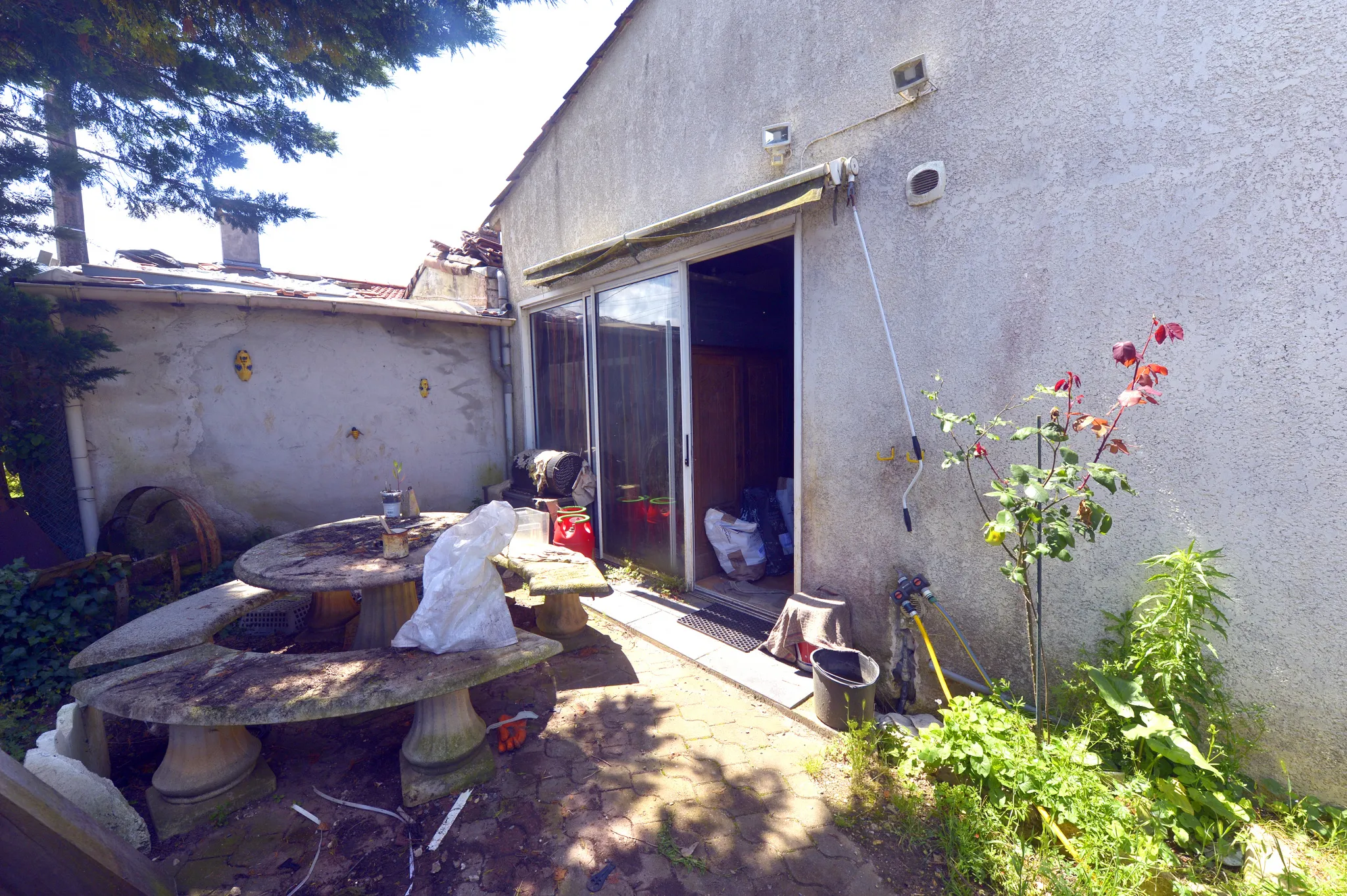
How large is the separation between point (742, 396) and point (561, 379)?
219 centimetres

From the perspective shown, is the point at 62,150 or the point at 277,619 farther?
the point at 277,619

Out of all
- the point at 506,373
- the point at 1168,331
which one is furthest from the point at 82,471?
the point at 1168,331

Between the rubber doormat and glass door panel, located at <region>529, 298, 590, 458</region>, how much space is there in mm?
2313

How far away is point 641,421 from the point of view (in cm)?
500

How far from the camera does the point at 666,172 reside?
14.4 feet

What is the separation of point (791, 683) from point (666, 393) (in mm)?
2604

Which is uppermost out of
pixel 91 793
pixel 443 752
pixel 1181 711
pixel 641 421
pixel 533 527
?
pixel 641 421

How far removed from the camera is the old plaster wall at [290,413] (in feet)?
15.3

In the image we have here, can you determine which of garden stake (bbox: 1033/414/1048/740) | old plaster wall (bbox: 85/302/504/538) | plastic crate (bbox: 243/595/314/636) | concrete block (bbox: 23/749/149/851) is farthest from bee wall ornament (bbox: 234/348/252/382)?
garden stake (bbox: 1033/414/1048/740)

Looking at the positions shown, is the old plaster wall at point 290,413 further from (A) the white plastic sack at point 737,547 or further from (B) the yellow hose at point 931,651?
(B) the yellow hose at point 931,651

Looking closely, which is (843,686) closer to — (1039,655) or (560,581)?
(1039,655)

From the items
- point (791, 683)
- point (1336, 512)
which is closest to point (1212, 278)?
point (1336, 512)

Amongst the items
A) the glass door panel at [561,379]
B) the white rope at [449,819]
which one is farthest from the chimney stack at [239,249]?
the white rope at [449,819]

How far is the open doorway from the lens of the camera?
4.82 meters
